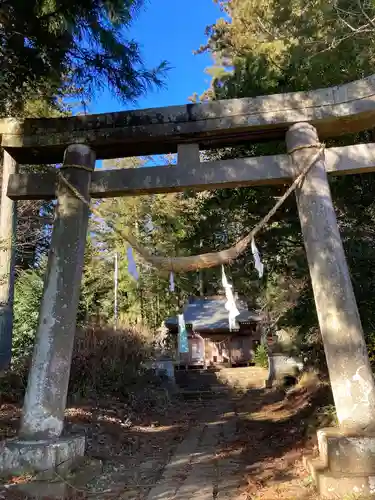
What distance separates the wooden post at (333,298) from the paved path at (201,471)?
1452mm

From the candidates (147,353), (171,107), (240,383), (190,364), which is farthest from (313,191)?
(190,364)

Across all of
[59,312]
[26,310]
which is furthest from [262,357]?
[59,312]

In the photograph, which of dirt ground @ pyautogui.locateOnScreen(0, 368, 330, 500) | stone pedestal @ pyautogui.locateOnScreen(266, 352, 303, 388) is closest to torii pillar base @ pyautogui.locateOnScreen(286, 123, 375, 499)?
dirt ground @ pyautogui.locateOnScreen(0, 368, 330, 500)

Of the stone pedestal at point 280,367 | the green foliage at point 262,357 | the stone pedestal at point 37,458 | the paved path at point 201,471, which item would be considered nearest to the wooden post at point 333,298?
the paved path at point 201,471

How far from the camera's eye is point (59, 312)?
15.7ft

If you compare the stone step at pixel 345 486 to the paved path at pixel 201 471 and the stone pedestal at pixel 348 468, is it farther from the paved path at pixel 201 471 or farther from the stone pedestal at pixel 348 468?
the paved path at pixel 201 471

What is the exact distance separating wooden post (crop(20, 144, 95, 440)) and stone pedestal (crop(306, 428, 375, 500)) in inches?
106

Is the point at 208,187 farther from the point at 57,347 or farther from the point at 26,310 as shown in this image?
the point at 26,310

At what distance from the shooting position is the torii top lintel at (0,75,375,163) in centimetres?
506

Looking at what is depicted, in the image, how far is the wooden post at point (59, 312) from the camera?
4.50 m

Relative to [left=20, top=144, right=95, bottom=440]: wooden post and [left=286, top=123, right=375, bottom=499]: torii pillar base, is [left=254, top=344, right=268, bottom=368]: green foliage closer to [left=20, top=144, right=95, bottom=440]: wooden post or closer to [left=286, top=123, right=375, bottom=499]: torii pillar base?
[left=286, top=123, right=375, bottom=499]: torii pillar base

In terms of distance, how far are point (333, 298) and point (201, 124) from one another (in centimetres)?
256

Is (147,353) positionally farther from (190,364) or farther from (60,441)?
(190,364)

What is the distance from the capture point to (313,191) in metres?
4.84
